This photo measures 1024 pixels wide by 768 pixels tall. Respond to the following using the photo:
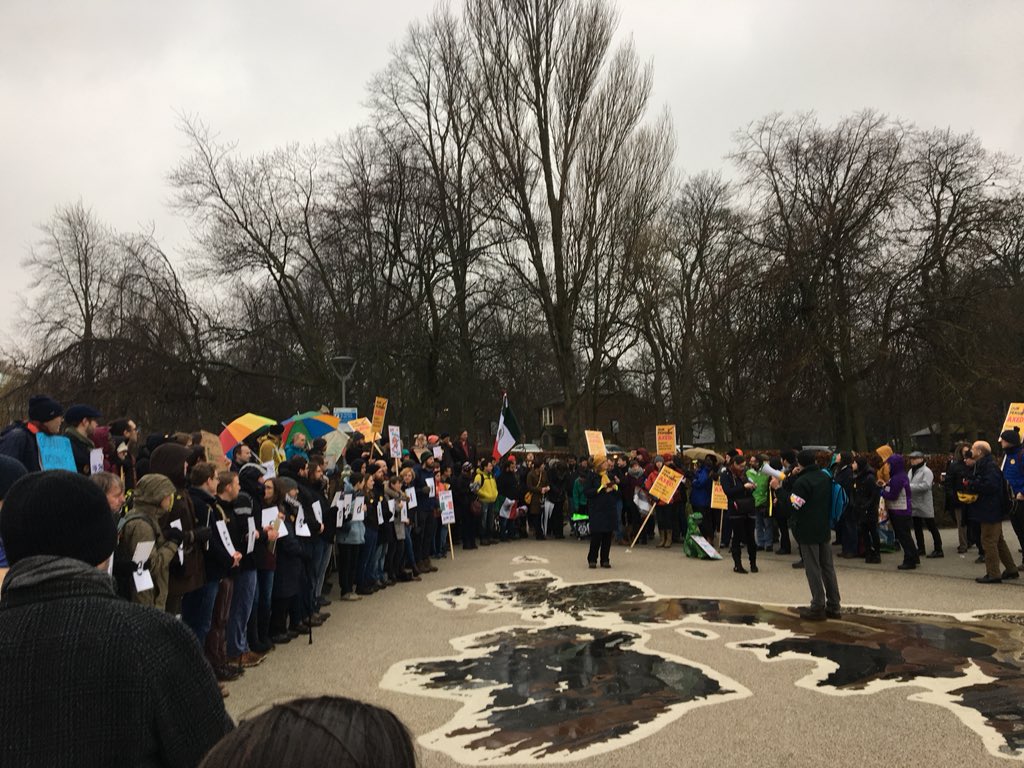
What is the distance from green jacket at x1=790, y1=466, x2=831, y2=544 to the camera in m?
→ 9.38

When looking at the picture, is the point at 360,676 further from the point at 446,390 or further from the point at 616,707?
the point at 446,390

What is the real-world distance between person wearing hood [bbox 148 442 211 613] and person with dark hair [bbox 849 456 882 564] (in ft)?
36.0

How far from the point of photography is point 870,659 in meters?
7.35

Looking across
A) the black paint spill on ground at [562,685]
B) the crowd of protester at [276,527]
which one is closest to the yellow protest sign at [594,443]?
the crowd of protester at [276,527]

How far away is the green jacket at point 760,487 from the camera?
14.5 meters

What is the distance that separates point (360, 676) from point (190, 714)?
579 cm

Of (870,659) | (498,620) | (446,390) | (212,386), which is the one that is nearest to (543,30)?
(446,390)

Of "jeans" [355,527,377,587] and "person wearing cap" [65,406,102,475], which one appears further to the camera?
"jeans" [355,527,377,587]

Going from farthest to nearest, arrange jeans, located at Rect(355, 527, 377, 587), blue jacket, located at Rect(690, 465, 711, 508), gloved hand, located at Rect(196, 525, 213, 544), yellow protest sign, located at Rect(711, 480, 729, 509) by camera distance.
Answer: blue jacket, located at Rect(690, 465, 711, 508) → yellow protest sign, located at Rect(711, 480, 729, 509) → jeans, located at Rect(355, 527, 377, 587) → gloved hand, located at Rect(196, 525, 213, 544)

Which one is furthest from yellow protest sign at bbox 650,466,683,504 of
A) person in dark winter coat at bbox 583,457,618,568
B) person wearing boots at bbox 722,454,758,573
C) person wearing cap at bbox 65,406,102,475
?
person wearing cap at bbox 65,406,102,475

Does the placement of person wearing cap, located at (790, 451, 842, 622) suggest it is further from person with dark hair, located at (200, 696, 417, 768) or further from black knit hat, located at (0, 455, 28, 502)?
person with dark hair, located at (200, 696, 417, 768)

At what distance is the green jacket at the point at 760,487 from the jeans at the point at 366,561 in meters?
6.94

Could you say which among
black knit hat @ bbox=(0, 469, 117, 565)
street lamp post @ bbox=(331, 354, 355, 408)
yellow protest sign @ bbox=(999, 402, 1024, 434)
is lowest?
black knit hat @ bbox=(0, 469, 117, 565)

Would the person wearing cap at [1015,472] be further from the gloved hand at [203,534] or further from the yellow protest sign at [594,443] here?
the gloved hand at [203,534]
